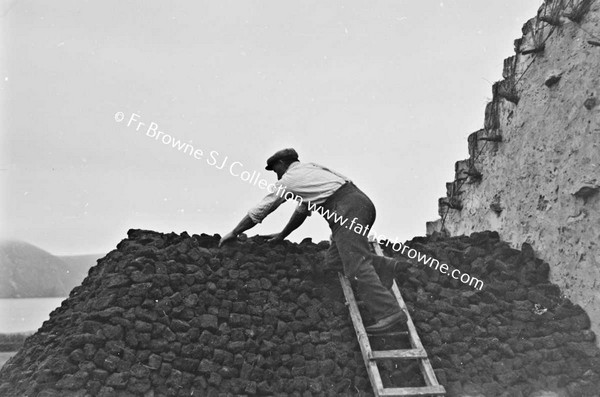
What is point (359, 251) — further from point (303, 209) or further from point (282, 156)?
point (282, 156)

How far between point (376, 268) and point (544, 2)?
4.81 meters

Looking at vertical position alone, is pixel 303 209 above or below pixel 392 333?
above

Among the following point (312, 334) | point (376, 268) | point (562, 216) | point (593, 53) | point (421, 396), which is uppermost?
point (593, 53)

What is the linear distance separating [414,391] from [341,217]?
1946 mm

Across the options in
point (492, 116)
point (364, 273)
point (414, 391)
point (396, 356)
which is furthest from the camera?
point (492, 116)

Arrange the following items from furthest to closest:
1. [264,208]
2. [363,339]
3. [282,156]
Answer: [282,156]
[264,208]
[363,339]

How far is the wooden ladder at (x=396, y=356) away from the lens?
5.21 metres

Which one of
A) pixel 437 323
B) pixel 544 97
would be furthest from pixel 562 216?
pixel 437 323

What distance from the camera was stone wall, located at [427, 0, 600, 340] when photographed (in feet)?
22.8

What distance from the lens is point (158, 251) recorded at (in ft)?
21.2

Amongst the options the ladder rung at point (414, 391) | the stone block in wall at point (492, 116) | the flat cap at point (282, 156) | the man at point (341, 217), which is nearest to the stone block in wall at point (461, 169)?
the stone block in wall at point (492, 116)

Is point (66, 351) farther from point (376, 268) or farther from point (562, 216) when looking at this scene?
point (562, 216)

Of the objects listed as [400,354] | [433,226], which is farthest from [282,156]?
[433,226]

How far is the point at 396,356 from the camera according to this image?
5574mm
